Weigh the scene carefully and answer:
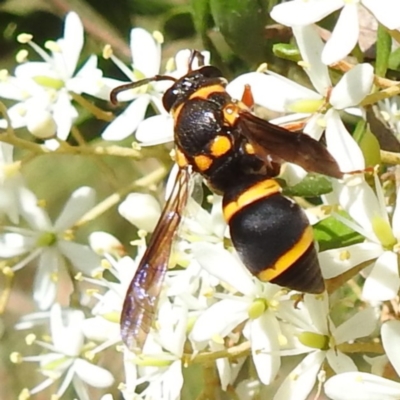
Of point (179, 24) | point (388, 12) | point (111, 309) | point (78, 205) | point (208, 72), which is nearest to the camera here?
point (388, 12)

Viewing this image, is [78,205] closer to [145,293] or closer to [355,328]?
[145,293]

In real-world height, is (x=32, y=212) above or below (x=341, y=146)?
below

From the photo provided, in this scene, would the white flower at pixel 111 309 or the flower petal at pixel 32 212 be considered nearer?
the white flower at pixel 111 309

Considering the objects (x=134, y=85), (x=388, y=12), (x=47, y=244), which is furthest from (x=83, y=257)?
(x=388, y=12)

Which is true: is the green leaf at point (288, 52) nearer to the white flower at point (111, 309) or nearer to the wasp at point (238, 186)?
the wasp at point (238, 186)

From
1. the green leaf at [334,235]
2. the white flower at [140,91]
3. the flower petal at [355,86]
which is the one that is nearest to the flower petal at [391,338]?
the green leaf at [334,235]

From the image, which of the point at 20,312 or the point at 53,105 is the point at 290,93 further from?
the point at 20,312
